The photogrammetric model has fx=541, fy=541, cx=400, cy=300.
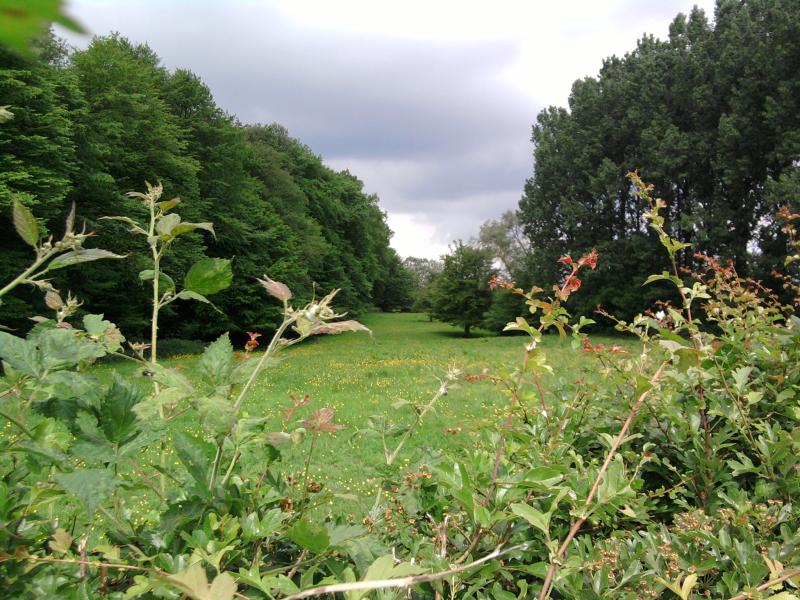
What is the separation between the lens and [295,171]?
3803cm

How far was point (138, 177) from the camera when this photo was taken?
20766 mm

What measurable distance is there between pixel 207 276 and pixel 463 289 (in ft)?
110

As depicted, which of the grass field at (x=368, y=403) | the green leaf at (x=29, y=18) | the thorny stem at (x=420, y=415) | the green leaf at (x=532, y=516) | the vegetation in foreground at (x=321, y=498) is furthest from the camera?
the grass field at (x=368, y=403)

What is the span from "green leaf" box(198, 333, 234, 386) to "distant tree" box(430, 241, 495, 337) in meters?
32.4

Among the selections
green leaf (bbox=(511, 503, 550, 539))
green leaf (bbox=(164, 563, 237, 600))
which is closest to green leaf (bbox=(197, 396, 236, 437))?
green leaf (bbox=(164, 563, 237, 600))

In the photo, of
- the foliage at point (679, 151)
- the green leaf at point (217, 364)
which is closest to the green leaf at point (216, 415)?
the green leaf at point (217, 364)

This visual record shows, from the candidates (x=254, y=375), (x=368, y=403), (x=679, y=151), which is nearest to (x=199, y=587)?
(x=254, y=375)

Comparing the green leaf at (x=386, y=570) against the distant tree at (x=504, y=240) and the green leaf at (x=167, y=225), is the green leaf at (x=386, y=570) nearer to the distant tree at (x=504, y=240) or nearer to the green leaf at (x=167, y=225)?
the green leaf at (x=167, y=225)

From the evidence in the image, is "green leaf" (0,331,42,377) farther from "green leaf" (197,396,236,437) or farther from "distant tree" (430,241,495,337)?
"distant tree" (430,241,495,337)

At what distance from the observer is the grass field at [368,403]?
307cm

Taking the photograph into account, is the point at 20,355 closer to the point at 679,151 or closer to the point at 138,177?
the point at 138,177

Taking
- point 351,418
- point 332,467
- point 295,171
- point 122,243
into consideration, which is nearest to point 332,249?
point 295,171

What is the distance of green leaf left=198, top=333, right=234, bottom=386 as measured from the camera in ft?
3.48

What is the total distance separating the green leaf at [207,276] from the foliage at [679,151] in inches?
855
